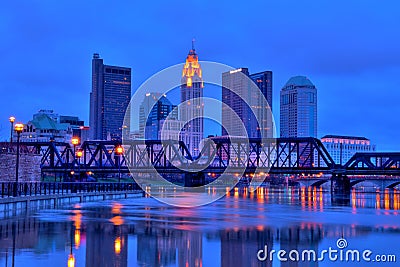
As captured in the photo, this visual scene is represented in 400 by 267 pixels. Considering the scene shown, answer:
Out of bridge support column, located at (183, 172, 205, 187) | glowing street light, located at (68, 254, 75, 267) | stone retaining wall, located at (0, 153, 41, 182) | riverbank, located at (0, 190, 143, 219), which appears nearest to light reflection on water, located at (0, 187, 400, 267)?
glowing street light, located at (68, 254, 75, 267)

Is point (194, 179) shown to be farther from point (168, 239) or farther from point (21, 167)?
point (168, 239)

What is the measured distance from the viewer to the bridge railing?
4944 centimetres

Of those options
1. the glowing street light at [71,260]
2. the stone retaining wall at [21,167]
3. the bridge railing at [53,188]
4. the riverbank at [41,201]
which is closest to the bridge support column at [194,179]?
the bridge railing at [53,188]

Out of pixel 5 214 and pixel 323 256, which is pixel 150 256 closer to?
pixel 323 256

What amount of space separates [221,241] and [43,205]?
29208 mm

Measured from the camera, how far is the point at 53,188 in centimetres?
6253

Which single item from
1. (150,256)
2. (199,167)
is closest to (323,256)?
(150,256)

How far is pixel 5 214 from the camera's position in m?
41.2

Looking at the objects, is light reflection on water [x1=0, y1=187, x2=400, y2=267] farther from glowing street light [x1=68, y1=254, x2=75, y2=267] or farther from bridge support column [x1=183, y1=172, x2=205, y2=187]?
bridge support column [x1=183, y1=172, x2=205, y2=187]

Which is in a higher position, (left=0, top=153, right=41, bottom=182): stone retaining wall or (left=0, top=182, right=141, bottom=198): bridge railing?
(left=0, top=153, right=41, bottom=182): stone retaining wall

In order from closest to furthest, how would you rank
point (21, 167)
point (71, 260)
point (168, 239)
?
point (71, 260) → point (168, 239) → point (21, 167)

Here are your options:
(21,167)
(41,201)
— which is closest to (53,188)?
(21,167)

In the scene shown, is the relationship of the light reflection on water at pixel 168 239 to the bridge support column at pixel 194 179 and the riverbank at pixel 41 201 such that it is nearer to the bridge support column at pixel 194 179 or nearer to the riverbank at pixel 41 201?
the riverbank at pixel 41 201

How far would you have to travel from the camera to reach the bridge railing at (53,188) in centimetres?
4944
